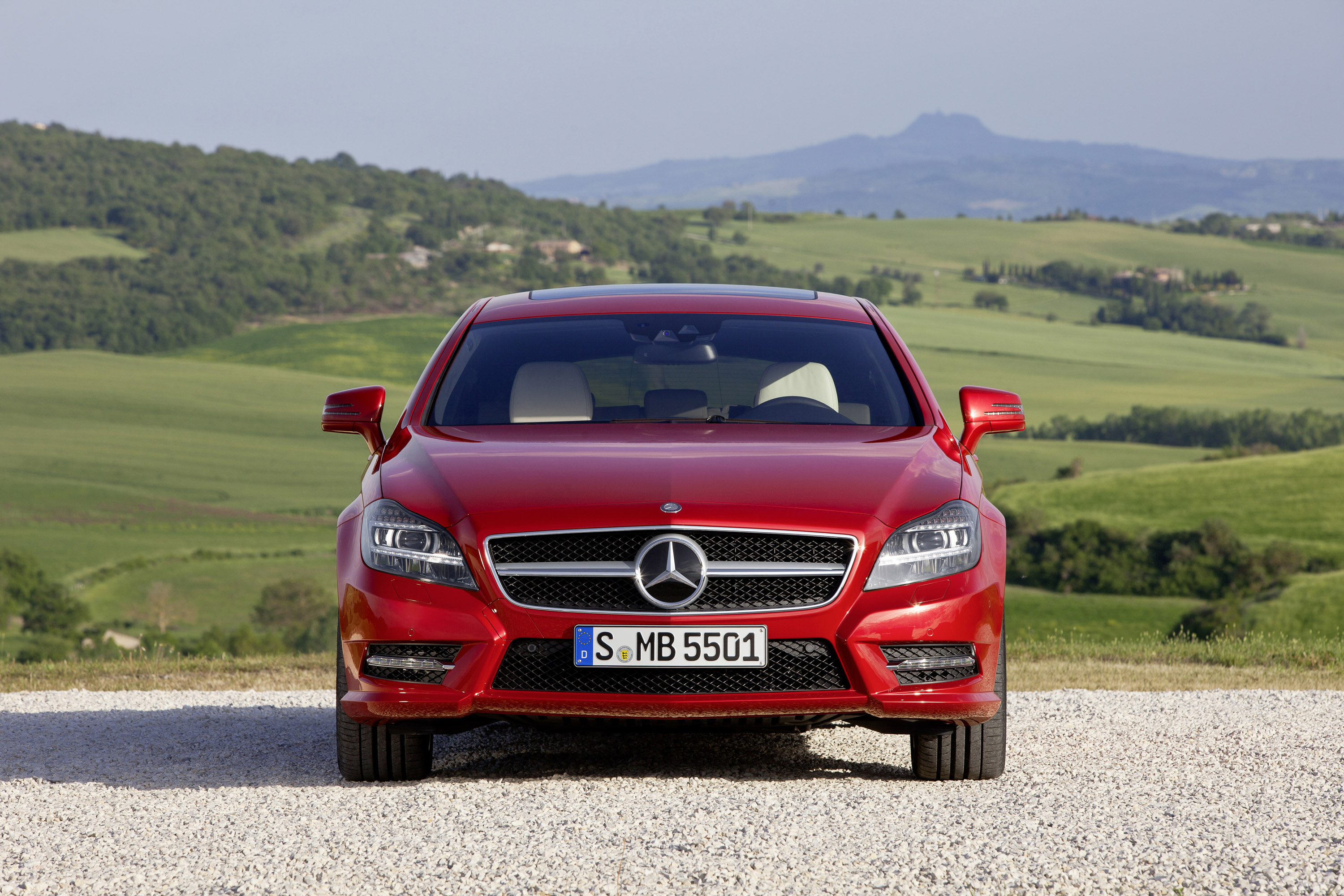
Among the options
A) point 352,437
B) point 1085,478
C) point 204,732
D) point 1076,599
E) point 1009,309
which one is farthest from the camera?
point 1009,309

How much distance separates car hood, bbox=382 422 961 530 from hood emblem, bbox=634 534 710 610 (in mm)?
82

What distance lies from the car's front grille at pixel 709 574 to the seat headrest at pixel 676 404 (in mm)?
1177

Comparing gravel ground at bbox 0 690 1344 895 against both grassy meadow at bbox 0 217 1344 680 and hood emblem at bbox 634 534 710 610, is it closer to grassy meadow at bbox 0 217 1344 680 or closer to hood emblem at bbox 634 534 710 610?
hood emblem at bbox 634 534 710 610

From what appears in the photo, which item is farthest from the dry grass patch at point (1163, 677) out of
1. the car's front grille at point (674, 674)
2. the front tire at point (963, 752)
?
the car's front grille at point (674, 674)

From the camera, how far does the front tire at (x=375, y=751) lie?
182 inches

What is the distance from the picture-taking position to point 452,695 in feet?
13.9

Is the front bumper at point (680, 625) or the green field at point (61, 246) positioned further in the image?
the green field at point (61, 246)

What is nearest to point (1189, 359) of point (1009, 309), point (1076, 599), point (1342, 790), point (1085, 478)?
point (1009, 309)

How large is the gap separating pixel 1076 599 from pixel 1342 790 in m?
50.9

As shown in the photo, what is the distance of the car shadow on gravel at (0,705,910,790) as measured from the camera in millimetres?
4910

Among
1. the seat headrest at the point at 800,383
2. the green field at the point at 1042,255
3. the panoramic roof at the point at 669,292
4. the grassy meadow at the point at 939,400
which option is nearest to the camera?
the seat headrest at the point at 800,383

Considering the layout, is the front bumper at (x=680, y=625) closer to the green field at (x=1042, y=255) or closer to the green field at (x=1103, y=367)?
the green field at (x=1103, y=367)

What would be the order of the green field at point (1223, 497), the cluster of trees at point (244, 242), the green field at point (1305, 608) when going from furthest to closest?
the cluster of trees at point (244, 242) → the green field at point (1223, 497) → the green field at point (1305, 608)

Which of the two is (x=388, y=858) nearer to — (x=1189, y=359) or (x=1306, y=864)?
(x=1306, y=864)
